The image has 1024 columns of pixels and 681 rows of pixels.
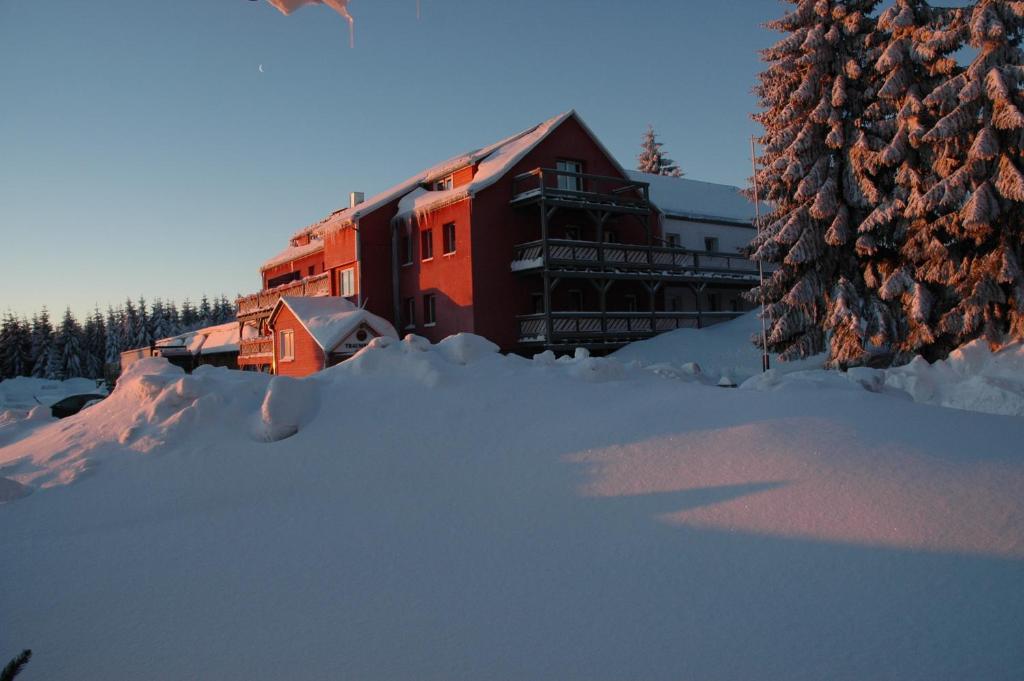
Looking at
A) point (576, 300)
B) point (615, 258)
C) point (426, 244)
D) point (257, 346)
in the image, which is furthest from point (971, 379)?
point (257, 346)

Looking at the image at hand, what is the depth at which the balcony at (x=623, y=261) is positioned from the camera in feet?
83.8

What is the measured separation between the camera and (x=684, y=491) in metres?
6.87

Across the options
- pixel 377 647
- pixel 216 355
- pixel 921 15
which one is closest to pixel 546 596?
pixel 377 647

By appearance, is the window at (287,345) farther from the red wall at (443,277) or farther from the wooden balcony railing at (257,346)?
the red wall at (443,277)

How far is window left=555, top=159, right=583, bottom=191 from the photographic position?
93.0 feet

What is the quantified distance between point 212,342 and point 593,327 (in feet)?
91.7

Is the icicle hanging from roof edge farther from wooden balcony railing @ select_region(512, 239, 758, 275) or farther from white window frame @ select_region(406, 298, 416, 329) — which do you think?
white window frame @ select_region(406, 298, 416, 329)

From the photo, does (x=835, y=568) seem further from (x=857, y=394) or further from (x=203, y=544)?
(x=203, y=544)

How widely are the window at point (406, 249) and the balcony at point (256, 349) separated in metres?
7.71

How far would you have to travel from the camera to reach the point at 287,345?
96.5 ft

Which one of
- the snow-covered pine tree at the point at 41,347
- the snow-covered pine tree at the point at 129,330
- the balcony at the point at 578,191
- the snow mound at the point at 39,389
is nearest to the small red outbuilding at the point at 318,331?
the balcony at the point at 578,191

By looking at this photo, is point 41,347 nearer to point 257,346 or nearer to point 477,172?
point 257,346

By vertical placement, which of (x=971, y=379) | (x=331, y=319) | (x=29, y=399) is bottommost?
(x=29, y=399)

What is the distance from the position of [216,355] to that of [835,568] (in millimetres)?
43872
